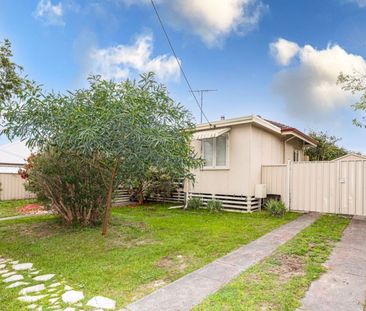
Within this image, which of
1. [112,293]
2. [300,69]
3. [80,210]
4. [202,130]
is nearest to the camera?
[112,293]

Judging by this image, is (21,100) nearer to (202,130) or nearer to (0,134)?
(0,134)

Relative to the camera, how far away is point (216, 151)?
1381 cm

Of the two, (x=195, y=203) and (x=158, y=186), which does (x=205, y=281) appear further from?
(x=158, y=186)

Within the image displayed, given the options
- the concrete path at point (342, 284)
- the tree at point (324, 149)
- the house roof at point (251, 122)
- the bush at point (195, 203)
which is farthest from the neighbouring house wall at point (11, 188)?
the tree at point (324, 149)

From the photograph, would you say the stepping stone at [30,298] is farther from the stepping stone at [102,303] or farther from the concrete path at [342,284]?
the concrete path at [342,284]

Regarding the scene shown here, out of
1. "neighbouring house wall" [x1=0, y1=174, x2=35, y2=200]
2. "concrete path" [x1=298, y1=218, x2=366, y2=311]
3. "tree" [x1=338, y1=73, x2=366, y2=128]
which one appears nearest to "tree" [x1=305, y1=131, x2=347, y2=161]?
"tree" [x1=338, y1=73, x2=366, y2=128]

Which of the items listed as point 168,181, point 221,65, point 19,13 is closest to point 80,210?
point 168,181

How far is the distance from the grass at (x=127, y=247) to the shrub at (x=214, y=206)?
Answer: 1.84 m

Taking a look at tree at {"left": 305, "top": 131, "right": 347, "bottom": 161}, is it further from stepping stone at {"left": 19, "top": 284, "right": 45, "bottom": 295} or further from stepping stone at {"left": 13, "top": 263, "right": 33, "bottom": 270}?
stepping stone at {"left": 19, "top": 284, "right": 45, "bottom": 295}

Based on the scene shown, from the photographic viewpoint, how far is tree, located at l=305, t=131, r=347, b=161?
2339 cm

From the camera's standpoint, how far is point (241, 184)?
41.8 feet

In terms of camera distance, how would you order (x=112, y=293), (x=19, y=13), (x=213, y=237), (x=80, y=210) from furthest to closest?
(x=19, y=13) → (x=80, y=210) → (x=213, y=237) → (x=112, y=293)

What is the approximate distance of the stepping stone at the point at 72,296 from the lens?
13.0 feet

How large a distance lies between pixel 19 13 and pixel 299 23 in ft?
42.0
